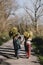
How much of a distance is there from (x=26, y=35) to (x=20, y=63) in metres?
2.61

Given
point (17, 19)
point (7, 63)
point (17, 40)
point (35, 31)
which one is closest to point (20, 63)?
point (7, 63)

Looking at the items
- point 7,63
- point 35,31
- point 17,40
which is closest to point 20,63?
point 7,63

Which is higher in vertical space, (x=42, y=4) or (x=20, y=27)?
(x=42, y=4)

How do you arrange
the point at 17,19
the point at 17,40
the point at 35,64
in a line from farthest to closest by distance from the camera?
1. the point at 17,19
2. the point at 17,40
3. the point at 35,64

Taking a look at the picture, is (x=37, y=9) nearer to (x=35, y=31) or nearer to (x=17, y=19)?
(x=35, y=31)

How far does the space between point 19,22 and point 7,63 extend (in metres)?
65.8

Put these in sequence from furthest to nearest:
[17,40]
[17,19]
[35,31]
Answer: [17,19] < [35,31] < [17,40]

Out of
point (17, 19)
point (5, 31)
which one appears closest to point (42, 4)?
point (5, 31)

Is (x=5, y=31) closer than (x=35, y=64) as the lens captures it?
No

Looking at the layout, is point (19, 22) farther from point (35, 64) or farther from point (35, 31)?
point (35, 64)

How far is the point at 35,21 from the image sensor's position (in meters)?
55.9

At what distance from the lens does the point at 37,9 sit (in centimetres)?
5609

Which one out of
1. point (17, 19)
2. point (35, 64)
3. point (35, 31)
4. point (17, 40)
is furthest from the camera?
point (17, 19)

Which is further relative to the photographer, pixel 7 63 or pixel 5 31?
pixel 5 31
